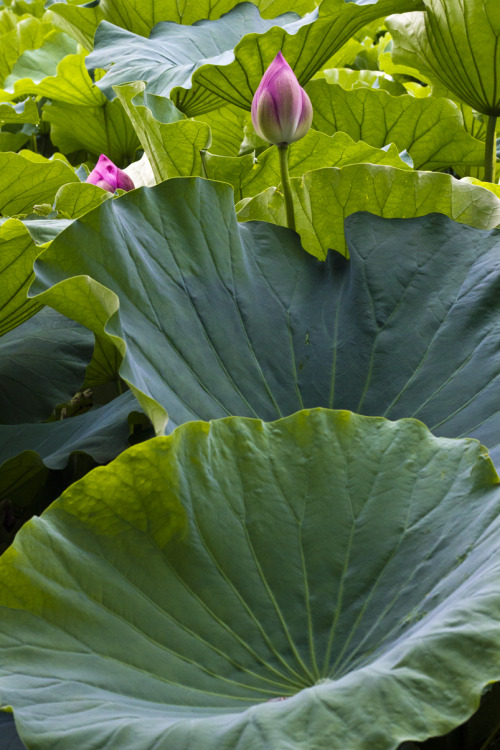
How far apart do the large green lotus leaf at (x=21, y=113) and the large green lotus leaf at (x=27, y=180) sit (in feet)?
2.50

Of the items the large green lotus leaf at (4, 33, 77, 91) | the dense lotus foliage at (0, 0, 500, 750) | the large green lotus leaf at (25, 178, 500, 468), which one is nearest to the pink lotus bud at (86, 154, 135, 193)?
the dense lotus foliage at (0, 0, 500, 750)

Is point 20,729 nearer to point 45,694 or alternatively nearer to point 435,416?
point 45,694

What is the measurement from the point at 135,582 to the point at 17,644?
0.08 metres

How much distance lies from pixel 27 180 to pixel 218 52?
A: 526 mm

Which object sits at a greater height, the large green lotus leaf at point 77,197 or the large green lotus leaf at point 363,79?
the large green lotus leaf at point 77,197

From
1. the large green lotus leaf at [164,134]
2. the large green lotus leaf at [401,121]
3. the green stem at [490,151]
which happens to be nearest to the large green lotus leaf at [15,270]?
the large green lotus leaf at [164,134]

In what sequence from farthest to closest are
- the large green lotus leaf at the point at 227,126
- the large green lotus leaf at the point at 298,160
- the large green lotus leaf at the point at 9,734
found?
1. the large green lotus leaf at the point at 227,126
2. the large green lotus leaf at the point at 298,160
3. the large green lotus leaf at the point at 9,734

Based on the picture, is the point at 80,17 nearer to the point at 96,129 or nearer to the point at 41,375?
the point at 96,129

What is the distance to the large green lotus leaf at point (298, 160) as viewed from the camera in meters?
1.15

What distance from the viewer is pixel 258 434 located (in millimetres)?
567

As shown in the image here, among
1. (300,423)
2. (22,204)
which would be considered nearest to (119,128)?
(22,204)

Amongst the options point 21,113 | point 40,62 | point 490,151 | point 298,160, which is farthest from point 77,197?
point 40,62

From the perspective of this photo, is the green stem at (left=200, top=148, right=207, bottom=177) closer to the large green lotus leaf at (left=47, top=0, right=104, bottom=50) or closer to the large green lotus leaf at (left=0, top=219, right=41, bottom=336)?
the large green lotus leaf at (left=0, top=219, right=41, bottom=336)

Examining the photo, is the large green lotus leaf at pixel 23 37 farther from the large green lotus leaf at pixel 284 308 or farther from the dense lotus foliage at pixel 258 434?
the large green lotus leaf at pixel 284 308
